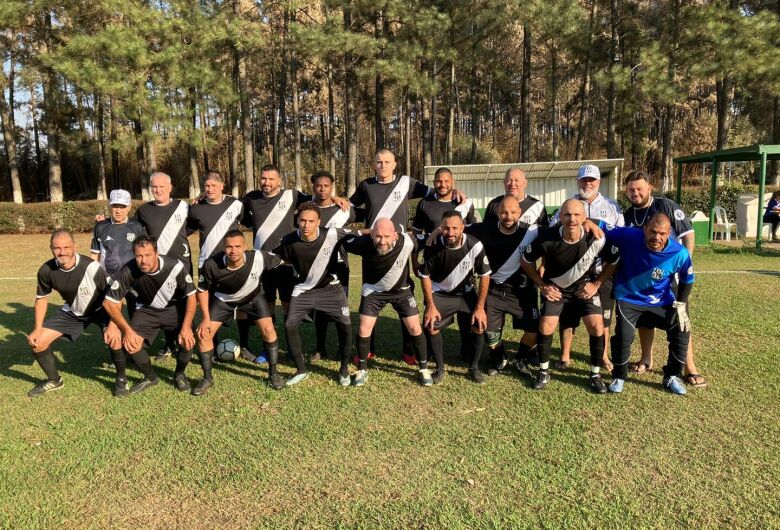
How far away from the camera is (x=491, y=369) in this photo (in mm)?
4926

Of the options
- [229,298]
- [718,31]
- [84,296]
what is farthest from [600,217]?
[718,31]

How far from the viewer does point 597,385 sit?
4.36 meters

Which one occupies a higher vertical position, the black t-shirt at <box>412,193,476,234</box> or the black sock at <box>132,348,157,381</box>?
the black t-shirt at <box>412,193,476,234</box>

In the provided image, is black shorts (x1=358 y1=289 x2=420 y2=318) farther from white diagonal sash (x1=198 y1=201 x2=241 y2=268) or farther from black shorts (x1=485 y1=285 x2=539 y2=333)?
white diagonal sash (x1=198 y1=201 x2=241 y2=268)

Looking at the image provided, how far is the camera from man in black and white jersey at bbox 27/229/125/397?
458 centimetres

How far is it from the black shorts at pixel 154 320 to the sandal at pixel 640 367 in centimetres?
428

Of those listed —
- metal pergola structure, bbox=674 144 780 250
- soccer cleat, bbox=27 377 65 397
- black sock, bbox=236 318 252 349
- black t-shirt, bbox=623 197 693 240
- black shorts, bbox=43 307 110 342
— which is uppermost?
metal pergola structure, bbox=674 144 780 250

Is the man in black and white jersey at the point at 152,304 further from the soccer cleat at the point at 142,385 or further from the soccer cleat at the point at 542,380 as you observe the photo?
the soccer cleat at the point at 542,380

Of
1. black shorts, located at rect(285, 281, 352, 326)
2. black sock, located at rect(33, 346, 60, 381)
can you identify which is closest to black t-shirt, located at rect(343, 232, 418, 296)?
black shorts, located at rect(285, 281, 352, 326)

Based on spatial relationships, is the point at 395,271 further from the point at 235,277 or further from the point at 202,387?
the point at 202,387

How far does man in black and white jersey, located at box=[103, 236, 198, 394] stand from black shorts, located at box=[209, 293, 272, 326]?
238mm

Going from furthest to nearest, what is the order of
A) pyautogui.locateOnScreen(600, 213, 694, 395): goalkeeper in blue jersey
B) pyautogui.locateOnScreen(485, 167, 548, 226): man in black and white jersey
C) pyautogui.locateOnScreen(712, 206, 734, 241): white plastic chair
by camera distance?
pyautogui.locateOnScreen(712, 206, 734, 241): white plastic chair
pyautogui.locateOnScreen(485, 167, 548, 226): man in black and white jersey
pyautogui.locateOnScreen(600, 213, 694, 395): goalkeeper in blue jersey

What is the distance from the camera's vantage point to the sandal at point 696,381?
14.4 ft

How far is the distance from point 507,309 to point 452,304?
0.53 metres
